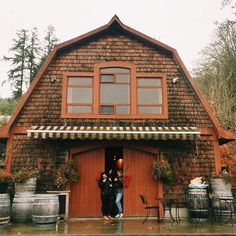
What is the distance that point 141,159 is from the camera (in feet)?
37.2

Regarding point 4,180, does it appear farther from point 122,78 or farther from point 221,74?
point 221,74

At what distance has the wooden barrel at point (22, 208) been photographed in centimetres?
945

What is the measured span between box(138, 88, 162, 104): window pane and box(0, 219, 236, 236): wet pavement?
4.49m

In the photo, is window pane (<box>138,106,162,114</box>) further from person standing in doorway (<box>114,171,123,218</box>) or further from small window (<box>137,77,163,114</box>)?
person standing in doorway (<box>114,171,123,218</box>)

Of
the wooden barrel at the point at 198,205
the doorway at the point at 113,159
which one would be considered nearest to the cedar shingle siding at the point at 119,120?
the wooden barrel at the point at 198,205

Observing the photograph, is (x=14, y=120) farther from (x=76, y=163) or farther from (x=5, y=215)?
(x=5, y=215)

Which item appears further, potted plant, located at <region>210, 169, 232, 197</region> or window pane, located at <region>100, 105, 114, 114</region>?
window pane, located at <region>100, 105, 114, 114</region>

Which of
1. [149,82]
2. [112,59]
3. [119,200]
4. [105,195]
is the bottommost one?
[119,200]

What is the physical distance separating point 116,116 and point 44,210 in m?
4.33

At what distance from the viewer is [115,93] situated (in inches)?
463

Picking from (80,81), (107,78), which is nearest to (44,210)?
(80,81)

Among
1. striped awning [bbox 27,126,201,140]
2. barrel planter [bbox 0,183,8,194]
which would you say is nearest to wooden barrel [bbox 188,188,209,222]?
striped awning [bbox 27,126,201,140]

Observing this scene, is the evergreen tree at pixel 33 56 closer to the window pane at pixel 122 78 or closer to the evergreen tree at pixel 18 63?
the evergreen tree at pixel 18 63

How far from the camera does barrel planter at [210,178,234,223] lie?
963cm
